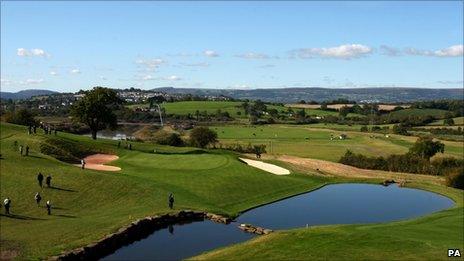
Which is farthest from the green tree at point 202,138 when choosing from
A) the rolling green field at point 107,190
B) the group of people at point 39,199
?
the group of people at point 39,199

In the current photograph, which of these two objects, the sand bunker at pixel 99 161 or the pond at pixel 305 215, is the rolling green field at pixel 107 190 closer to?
the sand bunker at pixel 99 161

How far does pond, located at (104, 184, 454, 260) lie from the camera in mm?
37531

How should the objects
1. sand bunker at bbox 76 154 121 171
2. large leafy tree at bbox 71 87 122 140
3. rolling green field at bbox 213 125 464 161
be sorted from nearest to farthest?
sand bunker at bbox 76 154 121 171, large leafy tree at bbox 71 87 122 140, rolling green field at bbox 213 125 464 161

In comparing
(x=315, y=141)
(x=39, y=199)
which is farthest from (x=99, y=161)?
(x=315, y=141)

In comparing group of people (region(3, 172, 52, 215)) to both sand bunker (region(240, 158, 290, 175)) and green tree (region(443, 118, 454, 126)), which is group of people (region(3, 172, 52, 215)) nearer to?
sand bunker (region(240, 158, 290, 175))

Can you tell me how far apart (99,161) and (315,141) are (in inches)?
3604

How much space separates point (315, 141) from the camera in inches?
5832

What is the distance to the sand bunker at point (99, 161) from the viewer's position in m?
61.3

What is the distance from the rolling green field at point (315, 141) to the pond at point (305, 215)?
4442 cm

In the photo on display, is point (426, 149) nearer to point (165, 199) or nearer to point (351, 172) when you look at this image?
point (351, 172)

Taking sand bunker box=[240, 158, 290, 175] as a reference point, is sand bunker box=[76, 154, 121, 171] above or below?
above

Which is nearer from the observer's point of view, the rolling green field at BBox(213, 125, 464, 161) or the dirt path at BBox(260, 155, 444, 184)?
the dirt path at BBox(260, 155, 444, 184)

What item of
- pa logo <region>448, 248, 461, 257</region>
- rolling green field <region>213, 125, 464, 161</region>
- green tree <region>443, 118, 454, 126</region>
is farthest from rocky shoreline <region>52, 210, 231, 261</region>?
green tree <region>443, 118, 454, 126</region>

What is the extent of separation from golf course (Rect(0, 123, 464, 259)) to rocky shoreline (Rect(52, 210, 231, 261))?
699 mm
